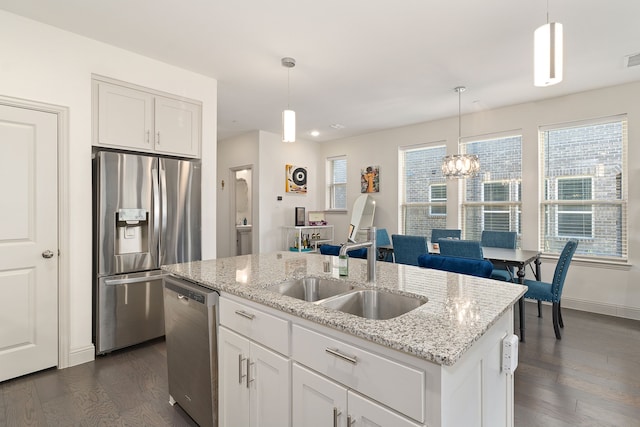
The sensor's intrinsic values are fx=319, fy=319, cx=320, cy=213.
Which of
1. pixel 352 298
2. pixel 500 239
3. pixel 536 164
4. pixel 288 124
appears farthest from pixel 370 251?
pixel 536 164

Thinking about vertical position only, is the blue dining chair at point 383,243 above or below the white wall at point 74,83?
below

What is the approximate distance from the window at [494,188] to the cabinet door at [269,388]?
4.49m

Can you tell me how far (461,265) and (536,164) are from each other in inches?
123

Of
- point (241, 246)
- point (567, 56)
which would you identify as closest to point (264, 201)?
point (241, 246)

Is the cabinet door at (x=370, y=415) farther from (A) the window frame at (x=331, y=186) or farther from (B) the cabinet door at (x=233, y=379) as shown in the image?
(A) the window frame at (x=331, y=186)

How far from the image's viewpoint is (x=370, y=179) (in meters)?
6.20

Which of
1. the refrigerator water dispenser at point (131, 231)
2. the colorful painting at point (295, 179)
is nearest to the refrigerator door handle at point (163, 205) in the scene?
the refrigerator water dispenser at point (131, 231)

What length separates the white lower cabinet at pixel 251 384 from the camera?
1.35 m

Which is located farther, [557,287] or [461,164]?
[461,164]

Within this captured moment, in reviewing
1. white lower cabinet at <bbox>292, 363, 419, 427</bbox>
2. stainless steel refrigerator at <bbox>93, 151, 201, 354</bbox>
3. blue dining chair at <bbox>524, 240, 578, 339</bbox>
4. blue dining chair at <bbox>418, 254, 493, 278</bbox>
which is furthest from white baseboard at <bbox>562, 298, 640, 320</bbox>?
stainless steel refrigerator at <bbox>93, 151, 201, 354</bbox>

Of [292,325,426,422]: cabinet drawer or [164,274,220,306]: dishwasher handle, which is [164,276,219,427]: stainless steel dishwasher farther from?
[292,325,426,422]: cabinet drawer

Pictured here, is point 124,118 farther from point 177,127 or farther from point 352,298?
point 352,298

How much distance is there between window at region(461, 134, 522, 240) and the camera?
184 inches

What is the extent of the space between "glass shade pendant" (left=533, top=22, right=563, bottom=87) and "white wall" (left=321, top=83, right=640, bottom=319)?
332 cm
